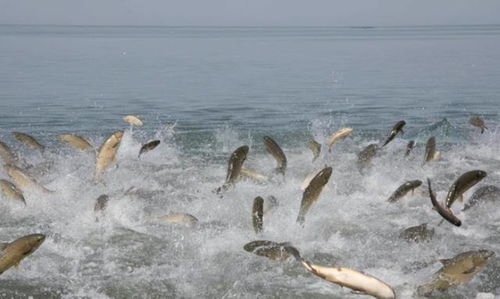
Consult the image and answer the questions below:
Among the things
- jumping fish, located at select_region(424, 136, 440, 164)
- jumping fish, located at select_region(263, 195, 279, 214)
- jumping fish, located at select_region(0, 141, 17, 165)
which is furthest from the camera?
jumping fish, located at select_region(424, 136, 440, 164)

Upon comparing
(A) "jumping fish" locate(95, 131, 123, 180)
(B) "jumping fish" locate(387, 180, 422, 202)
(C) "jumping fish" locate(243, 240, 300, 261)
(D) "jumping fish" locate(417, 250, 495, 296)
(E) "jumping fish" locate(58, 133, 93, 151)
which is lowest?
(D) "jumping fish" locate(417, 250, 495, 296)

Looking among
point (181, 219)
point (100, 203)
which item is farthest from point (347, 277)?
point (100, 203)

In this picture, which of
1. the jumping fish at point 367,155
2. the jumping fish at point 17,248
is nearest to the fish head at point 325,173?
the jumping fish at point 17,248

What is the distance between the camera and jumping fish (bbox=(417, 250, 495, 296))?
5.66 meters

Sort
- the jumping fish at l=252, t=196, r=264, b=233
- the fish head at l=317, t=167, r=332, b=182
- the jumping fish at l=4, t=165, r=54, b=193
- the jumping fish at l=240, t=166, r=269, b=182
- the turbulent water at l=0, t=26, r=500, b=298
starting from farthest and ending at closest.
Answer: the jumping fish at l=240, t=166, r=269, b=182 < the jumping fish at l=4, t=165, r=54, b=193 < the jumping fish at l=252, t=196, r=264, b=233 < the fish head at l=317, t=167, r=332, b=182 < the turbulent water at l=0, t=26, r=500, b=298

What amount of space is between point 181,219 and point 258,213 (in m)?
1.29

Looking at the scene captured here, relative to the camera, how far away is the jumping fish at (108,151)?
889cm

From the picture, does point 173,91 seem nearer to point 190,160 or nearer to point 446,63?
point 190,160

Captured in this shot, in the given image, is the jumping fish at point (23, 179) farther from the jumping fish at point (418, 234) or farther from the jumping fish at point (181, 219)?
the jumping fish at point (418, 234)

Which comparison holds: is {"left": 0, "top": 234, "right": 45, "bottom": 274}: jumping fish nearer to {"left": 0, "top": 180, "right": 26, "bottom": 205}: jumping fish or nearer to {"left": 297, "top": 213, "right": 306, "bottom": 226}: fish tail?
{"left": 0, "top": 180, "right": 26, "bottom": 205}: jumping fish

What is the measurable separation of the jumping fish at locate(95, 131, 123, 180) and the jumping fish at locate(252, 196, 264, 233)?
270 cm

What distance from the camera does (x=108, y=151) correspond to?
9.06m

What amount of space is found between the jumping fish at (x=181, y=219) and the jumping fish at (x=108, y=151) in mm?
1550

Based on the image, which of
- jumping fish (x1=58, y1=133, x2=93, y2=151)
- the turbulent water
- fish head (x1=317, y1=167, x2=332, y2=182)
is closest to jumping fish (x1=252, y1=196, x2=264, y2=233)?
the turbulent water
